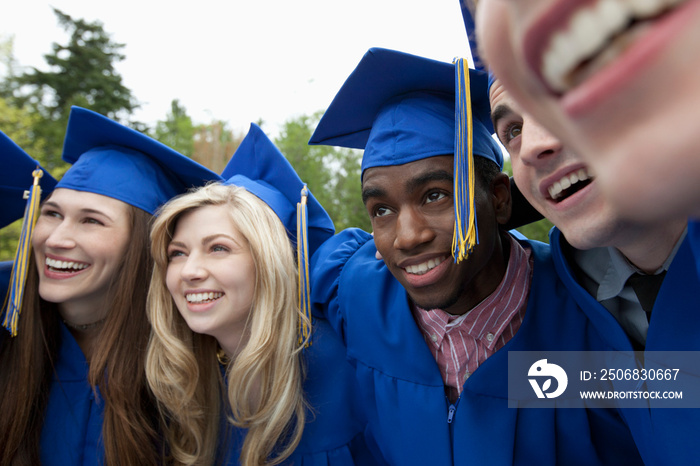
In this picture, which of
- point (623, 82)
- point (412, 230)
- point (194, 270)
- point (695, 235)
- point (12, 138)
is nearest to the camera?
point (623, 82)

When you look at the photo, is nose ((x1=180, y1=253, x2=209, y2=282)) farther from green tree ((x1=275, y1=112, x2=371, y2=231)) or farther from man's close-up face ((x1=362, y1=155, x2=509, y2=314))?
green tree ((x1=275, y1=112, x2=371, y2=231))

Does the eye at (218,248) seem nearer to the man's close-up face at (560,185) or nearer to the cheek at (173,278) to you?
the cheek at (173,278)

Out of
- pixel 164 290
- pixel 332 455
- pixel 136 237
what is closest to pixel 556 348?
pixel 332 455

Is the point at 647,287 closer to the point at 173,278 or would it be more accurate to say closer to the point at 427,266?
the point at 427,266

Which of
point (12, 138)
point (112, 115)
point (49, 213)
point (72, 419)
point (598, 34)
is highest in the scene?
point (112, 115)

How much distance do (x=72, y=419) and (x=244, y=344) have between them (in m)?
0.97

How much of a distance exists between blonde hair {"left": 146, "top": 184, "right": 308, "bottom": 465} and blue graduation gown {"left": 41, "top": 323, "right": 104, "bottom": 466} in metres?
0.37

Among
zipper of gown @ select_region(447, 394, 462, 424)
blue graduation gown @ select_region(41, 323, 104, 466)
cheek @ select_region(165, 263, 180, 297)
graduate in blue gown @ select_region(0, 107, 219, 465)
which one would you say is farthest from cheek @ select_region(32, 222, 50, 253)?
zipper of gown @ select_region(447, 394, 462, 424)

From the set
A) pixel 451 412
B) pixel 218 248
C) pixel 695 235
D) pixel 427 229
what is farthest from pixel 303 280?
pixel 695 235

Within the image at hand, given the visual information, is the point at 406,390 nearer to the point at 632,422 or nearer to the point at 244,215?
the point at 632,422

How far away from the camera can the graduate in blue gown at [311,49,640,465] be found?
5.36 feet

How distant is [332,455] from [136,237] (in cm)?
153

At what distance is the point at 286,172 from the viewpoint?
2.47 m

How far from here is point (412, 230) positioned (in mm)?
1660
